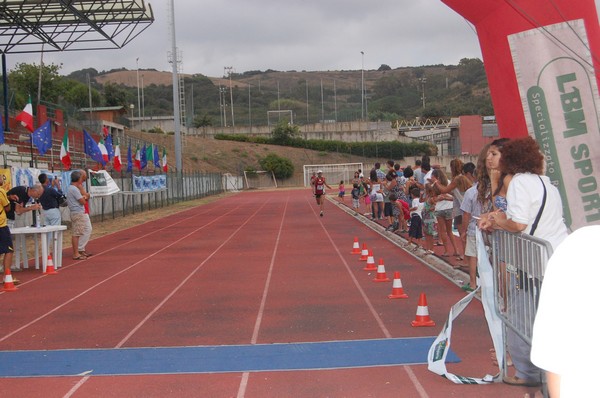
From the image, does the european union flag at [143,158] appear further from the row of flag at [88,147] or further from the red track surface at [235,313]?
the red track surface at [235,313]

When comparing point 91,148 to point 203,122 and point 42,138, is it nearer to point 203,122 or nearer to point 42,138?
point 42,138

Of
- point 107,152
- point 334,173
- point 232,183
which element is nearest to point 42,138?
point 107,152

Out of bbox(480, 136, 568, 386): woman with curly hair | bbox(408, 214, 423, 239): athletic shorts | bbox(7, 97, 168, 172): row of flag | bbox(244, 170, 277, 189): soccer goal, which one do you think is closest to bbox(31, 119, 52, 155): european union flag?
bbox(7, 97, 168, 172): row of flag

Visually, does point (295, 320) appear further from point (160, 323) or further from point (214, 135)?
point (214, 135)

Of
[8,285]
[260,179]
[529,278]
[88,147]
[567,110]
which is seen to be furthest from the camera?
[260,179]

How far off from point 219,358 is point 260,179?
71907mm

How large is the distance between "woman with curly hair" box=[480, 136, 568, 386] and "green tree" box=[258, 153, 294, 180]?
73816 mm

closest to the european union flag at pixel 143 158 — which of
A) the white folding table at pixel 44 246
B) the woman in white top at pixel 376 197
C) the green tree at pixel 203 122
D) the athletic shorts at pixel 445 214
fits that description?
the woman in white top at pixel 376 197

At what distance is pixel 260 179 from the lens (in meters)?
78.6

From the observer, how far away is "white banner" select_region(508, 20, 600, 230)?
22.6 feet

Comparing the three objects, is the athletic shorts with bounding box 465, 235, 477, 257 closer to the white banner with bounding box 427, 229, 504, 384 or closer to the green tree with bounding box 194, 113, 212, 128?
the white banner with bounding box 427, 229, 504, 384

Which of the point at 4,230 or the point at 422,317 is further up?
the point at 4,230

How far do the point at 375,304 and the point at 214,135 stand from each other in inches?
3579

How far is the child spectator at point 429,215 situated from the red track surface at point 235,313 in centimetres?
52
